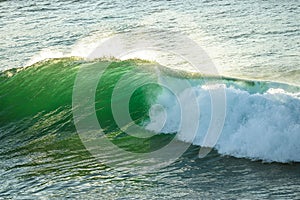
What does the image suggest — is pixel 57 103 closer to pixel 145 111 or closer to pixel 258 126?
pixel 145 111

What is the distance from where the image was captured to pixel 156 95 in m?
14.0

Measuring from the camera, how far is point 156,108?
1348 cm

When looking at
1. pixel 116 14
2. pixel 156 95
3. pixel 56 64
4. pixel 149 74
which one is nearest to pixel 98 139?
pixel 156 95

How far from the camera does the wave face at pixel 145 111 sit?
11.2m

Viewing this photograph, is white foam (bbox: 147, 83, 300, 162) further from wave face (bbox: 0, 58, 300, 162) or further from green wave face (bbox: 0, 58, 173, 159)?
green wave face (bbox: 0, 58, 173, 159)

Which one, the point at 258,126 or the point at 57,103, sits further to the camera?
the point at 57,103

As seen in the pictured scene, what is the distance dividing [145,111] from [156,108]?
0.86 feet

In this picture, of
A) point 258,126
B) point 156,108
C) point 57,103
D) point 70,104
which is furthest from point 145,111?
point 258,126

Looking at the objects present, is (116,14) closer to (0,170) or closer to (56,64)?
(56,64)

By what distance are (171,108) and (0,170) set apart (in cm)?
361

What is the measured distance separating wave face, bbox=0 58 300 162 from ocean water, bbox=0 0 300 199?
24 millimetres

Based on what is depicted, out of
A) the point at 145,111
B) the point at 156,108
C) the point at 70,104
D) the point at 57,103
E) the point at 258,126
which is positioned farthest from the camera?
the point at 57,103

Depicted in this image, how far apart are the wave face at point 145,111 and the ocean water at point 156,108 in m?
0.02

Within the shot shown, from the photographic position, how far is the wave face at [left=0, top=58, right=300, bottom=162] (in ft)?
36.6
